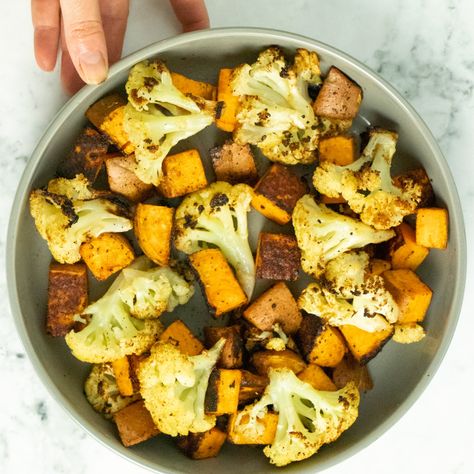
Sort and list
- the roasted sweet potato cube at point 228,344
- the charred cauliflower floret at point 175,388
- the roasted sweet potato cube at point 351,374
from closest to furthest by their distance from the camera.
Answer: the charred cauliflower floret at point 175,388, the roasted sweet potato cube at point 228,344, the roasted sweet potato cube at point 351,374

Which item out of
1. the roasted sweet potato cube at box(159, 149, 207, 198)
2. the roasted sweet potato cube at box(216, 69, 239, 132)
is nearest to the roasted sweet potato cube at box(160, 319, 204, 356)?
the roasted sweet potato cube at box(159, 149, 207, 198)

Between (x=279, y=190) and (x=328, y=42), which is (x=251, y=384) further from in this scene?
(x=328, y=42)

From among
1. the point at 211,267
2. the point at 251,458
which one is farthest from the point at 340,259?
the point at 251,458

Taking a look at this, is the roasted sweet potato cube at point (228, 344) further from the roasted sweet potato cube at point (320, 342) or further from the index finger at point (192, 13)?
the index finger at point (192, 13)

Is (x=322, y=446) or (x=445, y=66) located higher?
(x=445, y=66)

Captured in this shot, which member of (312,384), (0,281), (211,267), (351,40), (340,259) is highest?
(351,40)

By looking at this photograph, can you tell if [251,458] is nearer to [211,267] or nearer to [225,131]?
[211,267]

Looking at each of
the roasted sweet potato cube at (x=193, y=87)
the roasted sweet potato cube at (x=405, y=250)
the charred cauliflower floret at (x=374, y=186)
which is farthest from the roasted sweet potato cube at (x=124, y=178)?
the roasted sweet potato cube at (x=405, y=250)
